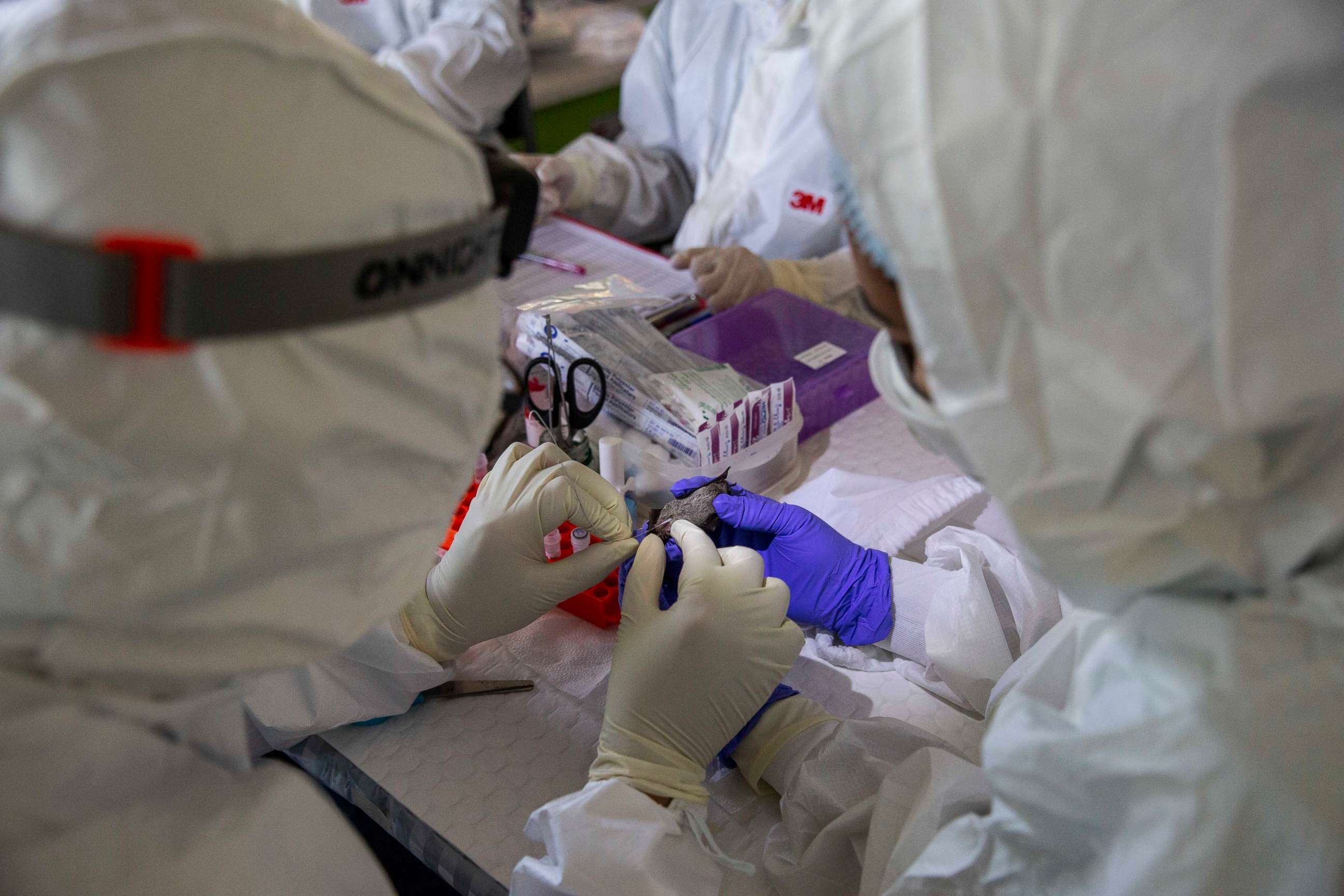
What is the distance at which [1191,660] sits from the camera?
0.60 meters

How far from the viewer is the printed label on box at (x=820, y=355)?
1.47 m

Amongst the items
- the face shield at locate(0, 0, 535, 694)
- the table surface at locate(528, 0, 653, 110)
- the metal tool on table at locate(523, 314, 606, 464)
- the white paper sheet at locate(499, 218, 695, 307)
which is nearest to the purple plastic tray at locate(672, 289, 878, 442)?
the white paper sheet at locate(499, 218, 695, 307)

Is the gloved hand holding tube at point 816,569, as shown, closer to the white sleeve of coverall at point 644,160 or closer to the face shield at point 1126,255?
the face shield at point 1126,255

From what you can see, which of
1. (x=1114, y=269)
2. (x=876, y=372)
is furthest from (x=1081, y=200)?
(x=876, y=372)

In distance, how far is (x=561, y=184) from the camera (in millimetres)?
2070

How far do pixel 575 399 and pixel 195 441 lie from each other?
798mm

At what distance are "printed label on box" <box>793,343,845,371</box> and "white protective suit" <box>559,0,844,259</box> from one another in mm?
481

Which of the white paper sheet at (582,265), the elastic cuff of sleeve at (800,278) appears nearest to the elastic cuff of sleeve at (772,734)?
the white paper sheet at (582,265)

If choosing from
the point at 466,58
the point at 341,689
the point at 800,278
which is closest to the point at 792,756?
the point at 341,689

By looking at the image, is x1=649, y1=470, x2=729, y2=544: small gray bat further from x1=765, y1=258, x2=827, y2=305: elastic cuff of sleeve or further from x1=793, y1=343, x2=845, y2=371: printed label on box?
x1=765, y1=258, x2=827, y2=305: elastic cuff of sleeve

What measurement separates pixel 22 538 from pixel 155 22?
0.91 feet

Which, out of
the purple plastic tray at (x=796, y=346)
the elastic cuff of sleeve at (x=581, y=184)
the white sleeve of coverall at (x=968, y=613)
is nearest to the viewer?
the white sleeve of coverall at (x=968, y=613)

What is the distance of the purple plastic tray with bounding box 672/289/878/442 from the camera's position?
4.74ft

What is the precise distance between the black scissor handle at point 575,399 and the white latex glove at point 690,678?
322mm
